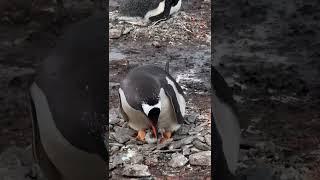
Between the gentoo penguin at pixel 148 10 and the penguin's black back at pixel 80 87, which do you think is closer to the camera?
the penguin's black back at pixel 80 87

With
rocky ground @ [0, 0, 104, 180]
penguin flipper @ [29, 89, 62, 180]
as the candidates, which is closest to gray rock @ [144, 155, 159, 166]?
rocky ground @ [0, 0, 104, 180]

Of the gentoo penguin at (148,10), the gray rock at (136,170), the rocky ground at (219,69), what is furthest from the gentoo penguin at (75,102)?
the gentoo penguin at (148,10)

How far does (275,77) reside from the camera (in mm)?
1791

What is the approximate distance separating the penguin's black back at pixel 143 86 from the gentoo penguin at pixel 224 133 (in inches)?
17.6

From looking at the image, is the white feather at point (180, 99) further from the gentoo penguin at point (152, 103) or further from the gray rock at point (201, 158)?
the gray rock at point (201, 158)

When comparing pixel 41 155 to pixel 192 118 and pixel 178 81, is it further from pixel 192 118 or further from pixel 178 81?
pixel 178 81

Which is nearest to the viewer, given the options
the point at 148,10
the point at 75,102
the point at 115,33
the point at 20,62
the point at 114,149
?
the point at 75,102

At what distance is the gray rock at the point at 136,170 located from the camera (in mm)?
1471

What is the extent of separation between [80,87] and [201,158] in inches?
27.7

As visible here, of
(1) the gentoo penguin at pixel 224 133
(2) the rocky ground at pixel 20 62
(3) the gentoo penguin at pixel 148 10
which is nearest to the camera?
(1) the gentoo penguin at pixel 224 133

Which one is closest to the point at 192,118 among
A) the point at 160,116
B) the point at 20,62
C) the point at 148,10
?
the point at 160,116

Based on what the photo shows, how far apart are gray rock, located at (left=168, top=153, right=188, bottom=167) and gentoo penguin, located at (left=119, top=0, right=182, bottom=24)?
3.72ft

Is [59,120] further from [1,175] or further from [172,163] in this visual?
[172,163]

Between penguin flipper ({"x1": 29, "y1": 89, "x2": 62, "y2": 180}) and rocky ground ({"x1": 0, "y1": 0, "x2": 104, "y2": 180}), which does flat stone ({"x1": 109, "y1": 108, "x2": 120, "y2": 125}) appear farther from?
penguin flipper ({"x1": 29, "y1": 89, "x2": 62, "y2": 180})
